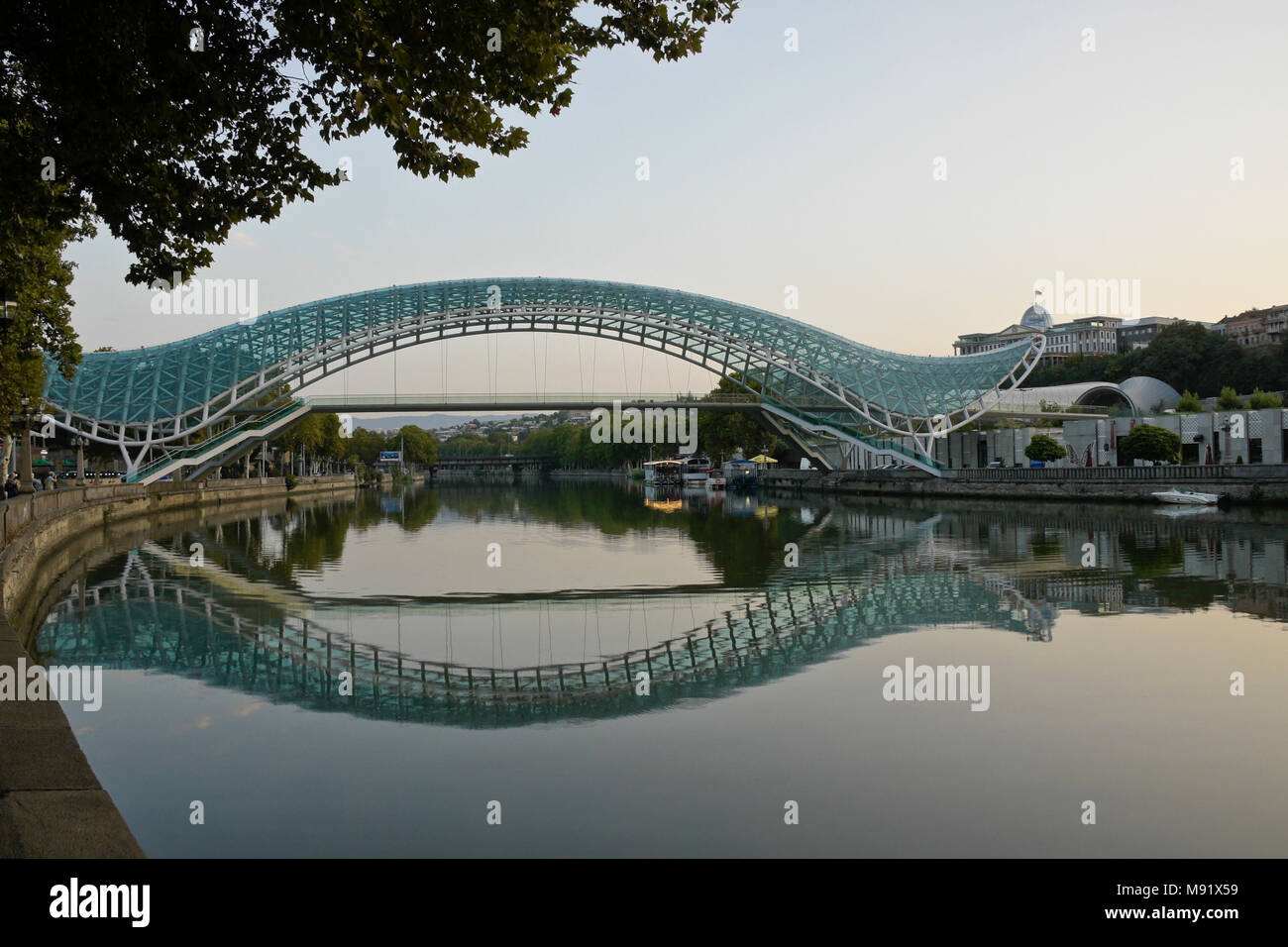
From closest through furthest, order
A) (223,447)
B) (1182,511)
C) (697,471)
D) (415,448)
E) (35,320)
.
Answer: (35,320), (1182,511), (223,447), (697,471), (415,448)

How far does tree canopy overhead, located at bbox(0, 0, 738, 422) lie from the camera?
8375 millimetres

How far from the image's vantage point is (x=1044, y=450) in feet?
184

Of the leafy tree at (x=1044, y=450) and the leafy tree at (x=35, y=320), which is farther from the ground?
the leafy tree at (x=35, y=320)

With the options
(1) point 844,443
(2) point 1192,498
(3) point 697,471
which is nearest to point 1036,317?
(3) point 697,471

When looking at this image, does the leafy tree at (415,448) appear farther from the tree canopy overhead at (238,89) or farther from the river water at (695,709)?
the tree canopy overhead at (238,89)

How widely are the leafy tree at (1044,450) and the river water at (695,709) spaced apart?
3524 centimetres

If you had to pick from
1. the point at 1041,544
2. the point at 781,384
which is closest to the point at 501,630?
the point at 1041,544

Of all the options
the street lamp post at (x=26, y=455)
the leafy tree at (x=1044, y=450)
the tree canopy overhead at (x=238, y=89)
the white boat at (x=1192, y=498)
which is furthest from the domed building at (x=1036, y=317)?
the tree canopy overhead at (x=238, y=89)

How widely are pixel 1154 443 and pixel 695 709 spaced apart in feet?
147

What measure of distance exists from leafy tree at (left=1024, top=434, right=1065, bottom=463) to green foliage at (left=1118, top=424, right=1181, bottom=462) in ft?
23.1

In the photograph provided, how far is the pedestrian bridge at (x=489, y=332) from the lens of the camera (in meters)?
59.1

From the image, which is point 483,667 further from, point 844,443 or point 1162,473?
point 844,443

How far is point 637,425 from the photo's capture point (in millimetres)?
132250
